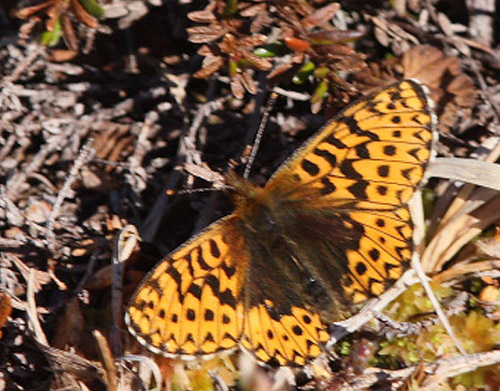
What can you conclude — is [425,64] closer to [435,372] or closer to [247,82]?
[247,82]

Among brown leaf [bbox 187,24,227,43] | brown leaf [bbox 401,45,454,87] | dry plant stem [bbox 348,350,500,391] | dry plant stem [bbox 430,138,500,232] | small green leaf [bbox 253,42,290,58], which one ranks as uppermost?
brown leaf [bbox 187,24,227,43]

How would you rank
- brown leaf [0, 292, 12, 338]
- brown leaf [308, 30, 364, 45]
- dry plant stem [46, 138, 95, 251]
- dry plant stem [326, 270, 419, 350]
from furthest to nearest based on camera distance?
dry plant stem [46, 138, 95, 251]
brown leaf [308, 30, 364, 45]
brown leaf [0, 292, 12, 338]
dry plant stem [326, 270, 419, 350]

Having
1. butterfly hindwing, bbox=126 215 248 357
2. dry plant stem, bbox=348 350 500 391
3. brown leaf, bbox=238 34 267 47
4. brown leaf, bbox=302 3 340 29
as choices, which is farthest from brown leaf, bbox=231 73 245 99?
dry plant stem, bbox=348 350 500 391

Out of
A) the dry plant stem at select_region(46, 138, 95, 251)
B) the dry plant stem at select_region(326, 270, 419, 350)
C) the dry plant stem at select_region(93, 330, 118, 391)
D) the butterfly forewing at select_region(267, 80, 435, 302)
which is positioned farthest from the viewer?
the dry plant stem at select_region(46, 138, 95, 251)

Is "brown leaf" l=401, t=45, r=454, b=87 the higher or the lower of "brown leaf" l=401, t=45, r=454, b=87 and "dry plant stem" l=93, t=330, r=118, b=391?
the higher

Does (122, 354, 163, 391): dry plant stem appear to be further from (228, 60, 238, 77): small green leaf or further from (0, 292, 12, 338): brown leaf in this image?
(228, 60, 238, 77): small green leaf

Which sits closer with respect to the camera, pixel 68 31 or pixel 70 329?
pixel 70 329

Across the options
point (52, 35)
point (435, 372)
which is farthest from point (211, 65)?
point (435, 372)

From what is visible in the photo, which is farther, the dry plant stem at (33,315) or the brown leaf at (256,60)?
the brown leaf at (256,60)

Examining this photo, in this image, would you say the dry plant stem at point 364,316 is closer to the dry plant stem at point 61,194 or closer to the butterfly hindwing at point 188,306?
the butterfly hindwing at point 188,306

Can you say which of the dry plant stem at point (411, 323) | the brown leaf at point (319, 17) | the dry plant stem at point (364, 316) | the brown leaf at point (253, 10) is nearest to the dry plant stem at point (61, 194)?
the brown leaf at point (253, 10)
